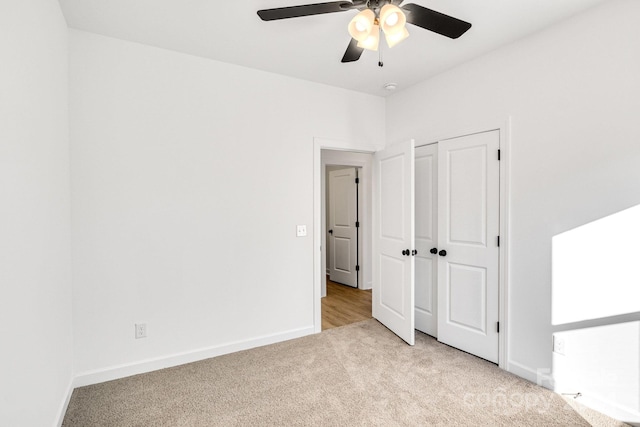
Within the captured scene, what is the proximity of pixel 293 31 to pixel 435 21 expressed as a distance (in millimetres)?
1169

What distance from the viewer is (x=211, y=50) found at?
2.66 metres

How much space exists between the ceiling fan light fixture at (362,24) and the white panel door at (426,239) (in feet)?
6.12

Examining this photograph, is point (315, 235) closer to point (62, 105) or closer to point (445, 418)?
point (445, 418)

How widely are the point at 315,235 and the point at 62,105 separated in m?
2.36

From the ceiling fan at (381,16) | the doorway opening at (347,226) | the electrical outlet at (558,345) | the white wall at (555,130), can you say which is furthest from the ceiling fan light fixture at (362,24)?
the doorway opening at (347,226)

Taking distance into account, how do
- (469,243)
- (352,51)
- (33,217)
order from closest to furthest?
(33,217) → (352,51) → (469,243)

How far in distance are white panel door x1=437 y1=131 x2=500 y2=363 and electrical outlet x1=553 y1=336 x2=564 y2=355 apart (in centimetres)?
45

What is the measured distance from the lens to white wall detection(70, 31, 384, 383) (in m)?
2.38

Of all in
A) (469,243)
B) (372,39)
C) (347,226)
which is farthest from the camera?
(347,226)

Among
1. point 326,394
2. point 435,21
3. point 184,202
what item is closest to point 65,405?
point 184,202

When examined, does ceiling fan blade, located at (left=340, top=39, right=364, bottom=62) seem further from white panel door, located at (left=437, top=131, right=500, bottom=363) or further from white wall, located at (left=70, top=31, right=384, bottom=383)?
white panel door, located at (left=437, top=131, right=500, bottom=363)

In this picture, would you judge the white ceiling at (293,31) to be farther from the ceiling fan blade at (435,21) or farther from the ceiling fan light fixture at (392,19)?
the ceiling fan light fixture at (392,19)

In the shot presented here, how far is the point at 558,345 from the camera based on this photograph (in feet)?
7.39

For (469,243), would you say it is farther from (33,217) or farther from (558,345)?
(33,217)
